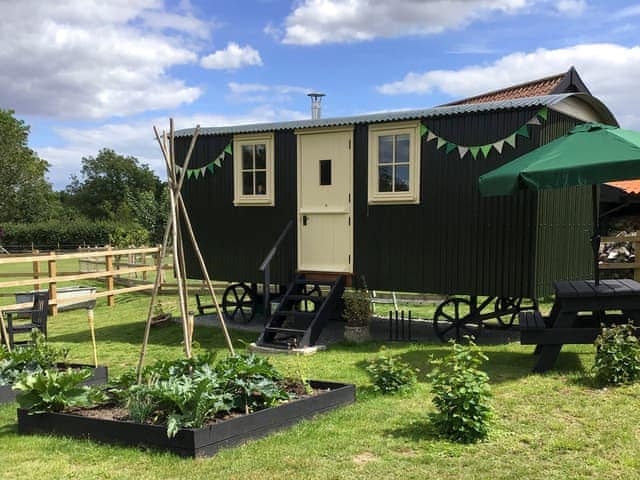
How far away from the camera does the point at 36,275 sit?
14242 mm

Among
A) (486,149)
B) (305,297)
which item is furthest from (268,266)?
(486,149)

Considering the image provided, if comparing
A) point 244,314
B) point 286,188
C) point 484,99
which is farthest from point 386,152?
point 244,314

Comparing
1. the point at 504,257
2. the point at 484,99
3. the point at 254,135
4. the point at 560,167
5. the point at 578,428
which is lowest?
the point at 578,428

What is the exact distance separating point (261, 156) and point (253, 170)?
271mm

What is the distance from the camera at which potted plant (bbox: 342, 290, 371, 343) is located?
888 centimetres

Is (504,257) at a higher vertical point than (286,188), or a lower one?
lower

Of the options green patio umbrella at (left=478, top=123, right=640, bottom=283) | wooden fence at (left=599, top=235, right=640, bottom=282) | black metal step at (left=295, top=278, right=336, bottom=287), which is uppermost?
green patio umbrella at (left=478, top=123, right=640, bottom=283)

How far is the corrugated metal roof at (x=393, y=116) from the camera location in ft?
26.3

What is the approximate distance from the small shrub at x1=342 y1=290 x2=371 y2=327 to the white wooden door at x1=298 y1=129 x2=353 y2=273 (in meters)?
0.62

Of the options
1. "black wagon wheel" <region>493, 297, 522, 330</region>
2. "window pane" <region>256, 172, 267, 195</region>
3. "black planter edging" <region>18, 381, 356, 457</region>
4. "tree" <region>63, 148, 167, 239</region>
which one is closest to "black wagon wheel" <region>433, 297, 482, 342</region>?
"black wagon wheel" <region>493, 297, 522, 330</region>

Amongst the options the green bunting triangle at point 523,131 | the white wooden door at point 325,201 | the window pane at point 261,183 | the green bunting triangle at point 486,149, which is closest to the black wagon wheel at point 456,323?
the white wooden door at point 325,201

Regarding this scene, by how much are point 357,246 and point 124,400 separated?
4.83 m

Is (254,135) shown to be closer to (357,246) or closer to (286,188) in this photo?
(286,188)

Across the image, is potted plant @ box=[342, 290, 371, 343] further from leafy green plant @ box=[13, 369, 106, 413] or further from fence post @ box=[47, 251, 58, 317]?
fence post @ box=[47, 251, 58, 317]
